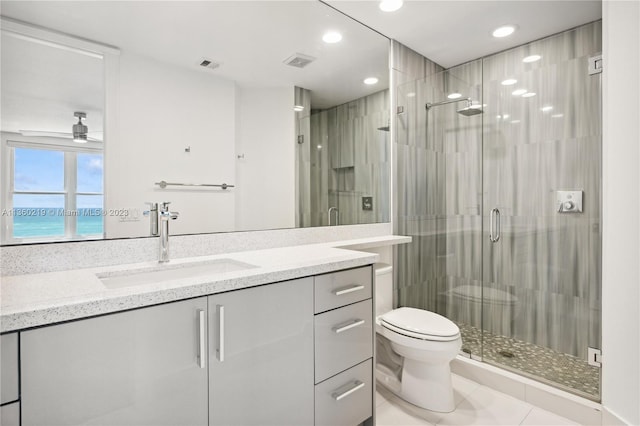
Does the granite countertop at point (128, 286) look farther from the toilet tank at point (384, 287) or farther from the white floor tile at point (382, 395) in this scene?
the white floor tile at point (382, 395)

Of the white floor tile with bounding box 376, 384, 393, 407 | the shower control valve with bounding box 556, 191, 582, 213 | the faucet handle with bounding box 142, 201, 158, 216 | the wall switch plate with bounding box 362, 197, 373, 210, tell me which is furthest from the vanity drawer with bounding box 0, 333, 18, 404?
the shower control valve with bounding box 556, 191, 582, 213

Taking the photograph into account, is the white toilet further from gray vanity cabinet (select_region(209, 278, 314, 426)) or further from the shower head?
the shower head

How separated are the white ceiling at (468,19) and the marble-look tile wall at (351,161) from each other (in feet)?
1.50

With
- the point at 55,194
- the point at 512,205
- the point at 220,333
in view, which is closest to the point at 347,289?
the point at 220,333

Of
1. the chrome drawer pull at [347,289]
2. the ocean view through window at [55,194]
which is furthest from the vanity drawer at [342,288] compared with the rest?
the ocean view through window at [55,194]

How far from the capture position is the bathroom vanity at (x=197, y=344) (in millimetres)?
830

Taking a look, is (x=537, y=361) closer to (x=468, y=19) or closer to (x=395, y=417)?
(x=395, y=417)

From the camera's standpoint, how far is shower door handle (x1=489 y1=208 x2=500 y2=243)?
242 centimetres

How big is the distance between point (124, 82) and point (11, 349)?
3.48 ft

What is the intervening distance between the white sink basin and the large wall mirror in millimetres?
186

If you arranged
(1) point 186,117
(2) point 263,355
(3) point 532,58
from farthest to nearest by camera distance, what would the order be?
(3) point 532,58
(1) point 186,117
(2) point 263,355

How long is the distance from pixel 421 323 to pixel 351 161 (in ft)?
3.70

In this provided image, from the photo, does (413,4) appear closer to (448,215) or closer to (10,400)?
(448,215)

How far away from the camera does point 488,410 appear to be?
1.88m
